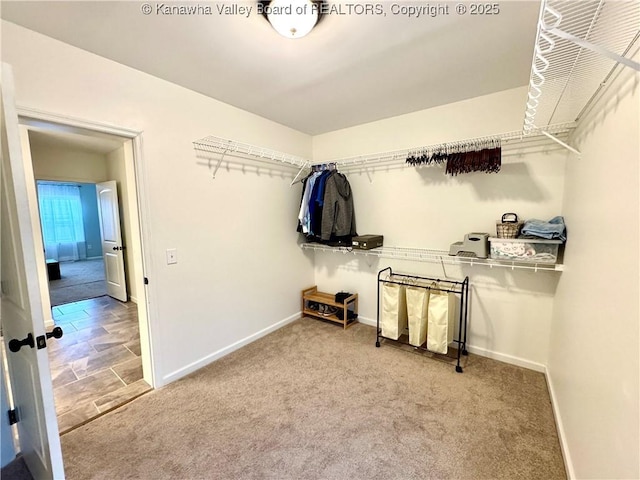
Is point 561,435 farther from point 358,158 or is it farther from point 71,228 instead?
point 71,228

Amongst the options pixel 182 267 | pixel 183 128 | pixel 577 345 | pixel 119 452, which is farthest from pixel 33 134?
pixel 577 345

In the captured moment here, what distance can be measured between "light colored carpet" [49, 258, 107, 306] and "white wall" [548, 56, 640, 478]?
255 inches

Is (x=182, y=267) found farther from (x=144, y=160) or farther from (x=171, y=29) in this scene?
(x=171, y=29)

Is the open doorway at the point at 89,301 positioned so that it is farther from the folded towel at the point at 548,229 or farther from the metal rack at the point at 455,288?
the folded towel at the point at 548,229

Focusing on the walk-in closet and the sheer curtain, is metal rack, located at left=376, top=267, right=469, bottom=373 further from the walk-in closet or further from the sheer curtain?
the sheer curtain

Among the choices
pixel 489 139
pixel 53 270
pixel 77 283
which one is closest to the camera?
pixel 489 139

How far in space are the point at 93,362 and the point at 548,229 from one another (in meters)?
4.28

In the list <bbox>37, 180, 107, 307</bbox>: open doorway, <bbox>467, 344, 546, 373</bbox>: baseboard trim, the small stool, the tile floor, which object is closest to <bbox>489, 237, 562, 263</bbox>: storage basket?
<bbox>467, 344, 546, 373</bbox>: baseboard trim

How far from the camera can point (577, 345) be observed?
1559 mm

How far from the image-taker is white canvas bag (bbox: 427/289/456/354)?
245cm

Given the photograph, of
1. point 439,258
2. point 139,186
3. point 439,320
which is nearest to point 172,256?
point 139,186

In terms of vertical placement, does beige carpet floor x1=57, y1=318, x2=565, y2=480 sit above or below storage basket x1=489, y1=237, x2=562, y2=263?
below

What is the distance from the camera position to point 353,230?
11.1ft

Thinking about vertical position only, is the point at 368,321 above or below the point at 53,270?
below
